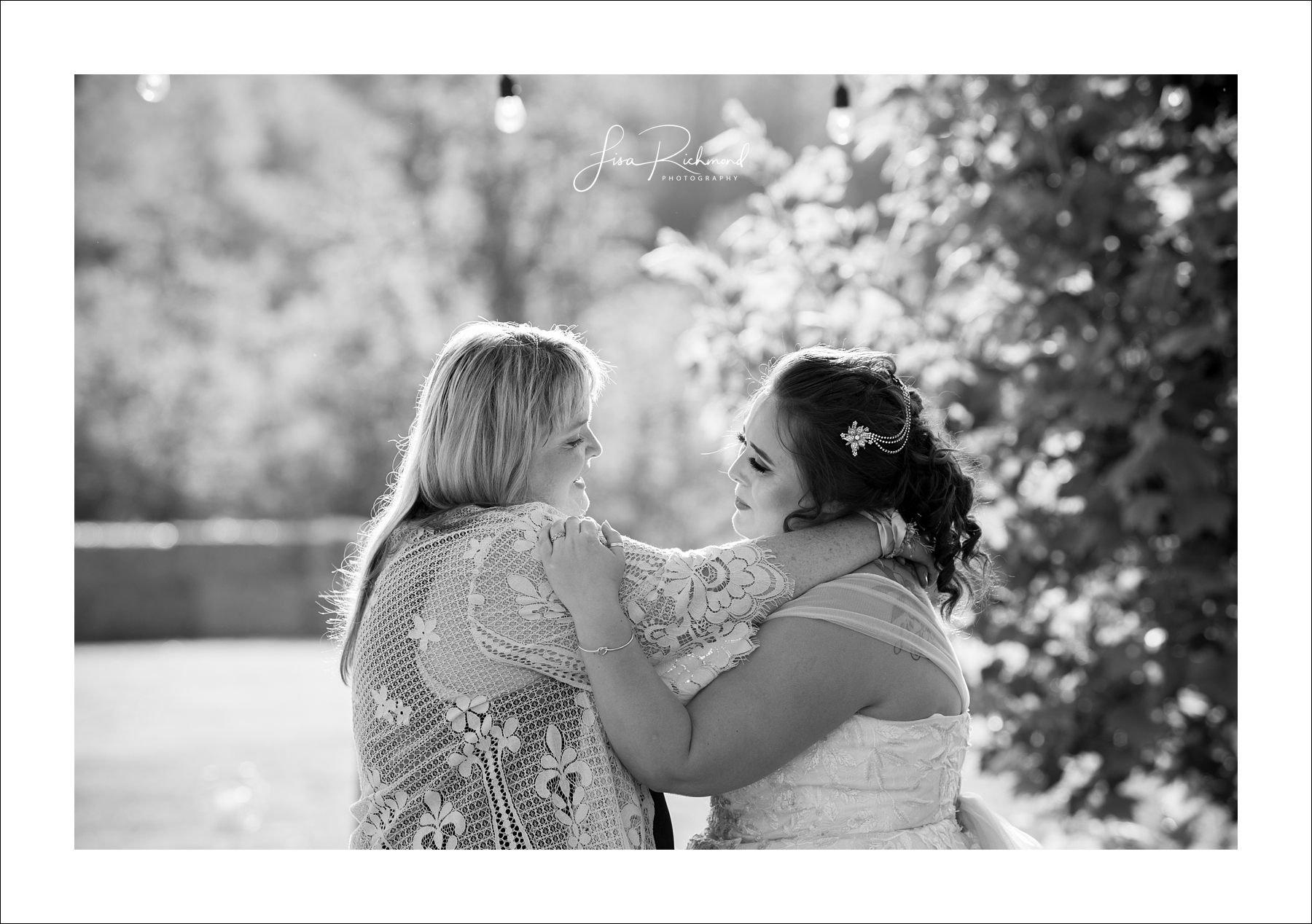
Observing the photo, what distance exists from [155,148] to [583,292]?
6.67m

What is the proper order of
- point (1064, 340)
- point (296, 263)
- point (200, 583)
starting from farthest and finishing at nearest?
point (296, 263), point (200, 583), point (1064, 340)

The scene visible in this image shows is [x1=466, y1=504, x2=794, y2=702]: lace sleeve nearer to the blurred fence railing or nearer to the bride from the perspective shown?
the bride

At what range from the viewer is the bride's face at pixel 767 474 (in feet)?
6.68

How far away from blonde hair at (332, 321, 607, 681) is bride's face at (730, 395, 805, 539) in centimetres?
30

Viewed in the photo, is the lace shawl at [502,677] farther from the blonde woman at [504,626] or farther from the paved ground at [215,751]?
the paved ground at [215,751]

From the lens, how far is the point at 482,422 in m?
1.90

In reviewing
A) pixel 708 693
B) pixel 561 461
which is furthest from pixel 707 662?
pixel 561 461

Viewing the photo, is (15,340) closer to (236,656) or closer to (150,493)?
(236,656)

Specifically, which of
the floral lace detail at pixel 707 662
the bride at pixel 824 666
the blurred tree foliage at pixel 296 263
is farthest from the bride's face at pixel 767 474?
the blurred tree foliage at pixel 296 263

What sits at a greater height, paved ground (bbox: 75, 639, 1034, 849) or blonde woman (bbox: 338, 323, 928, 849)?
blonde woman (bbox: 338, 323, 928, 849)

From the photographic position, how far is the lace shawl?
1.83 meters

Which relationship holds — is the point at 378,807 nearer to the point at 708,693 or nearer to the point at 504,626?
the point at 504,626

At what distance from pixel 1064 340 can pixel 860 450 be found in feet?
5.56

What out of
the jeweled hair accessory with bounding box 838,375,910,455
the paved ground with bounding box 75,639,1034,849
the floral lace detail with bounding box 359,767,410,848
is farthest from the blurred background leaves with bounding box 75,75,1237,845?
the paved ground with bounding box 75,639,1034,849
